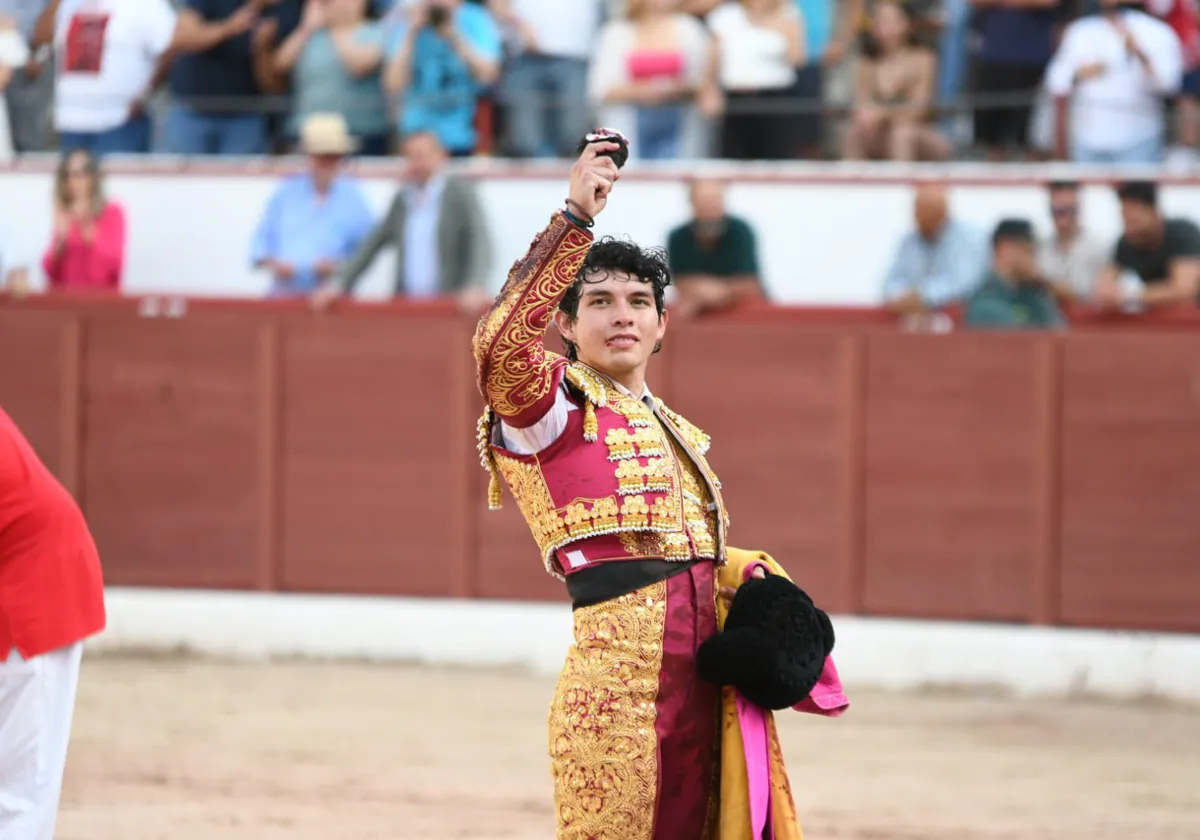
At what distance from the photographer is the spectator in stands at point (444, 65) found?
867 cm

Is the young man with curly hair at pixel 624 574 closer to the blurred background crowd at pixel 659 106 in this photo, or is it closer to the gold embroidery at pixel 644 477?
the gold embroidery at pixel 644 477

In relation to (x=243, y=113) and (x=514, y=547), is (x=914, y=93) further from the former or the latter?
(x=243, y=113)

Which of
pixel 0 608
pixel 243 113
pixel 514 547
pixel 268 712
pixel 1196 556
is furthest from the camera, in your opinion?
pixel 243 113

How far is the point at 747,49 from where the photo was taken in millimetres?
8508

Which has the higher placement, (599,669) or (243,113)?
(243,113)

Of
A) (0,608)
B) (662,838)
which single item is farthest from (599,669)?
(0,608)

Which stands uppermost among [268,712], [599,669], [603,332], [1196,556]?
[603,332]

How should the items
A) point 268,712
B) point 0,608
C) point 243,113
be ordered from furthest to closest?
point 243,113, point 268,712, point 0,608

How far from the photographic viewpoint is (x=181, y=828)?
516 centimetres

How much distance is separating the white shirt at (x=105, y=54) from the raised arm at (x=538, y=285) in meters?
6.74

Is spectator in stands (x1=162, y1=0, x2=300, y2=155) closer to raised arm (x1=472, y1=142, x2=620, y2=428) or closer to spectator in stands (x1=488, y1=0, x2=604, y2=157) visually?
spectator in stands (x1=488, y1=0, x2=604, y2=157)

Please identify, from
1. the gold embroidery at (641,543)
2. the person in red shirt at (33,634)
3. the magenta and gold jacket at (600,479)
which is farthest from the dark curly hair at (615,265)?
the person in red shirt at (33,634)

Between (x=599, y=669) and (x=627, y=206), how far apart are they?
5.87 m

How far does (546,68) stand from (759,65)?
3.22 ft
